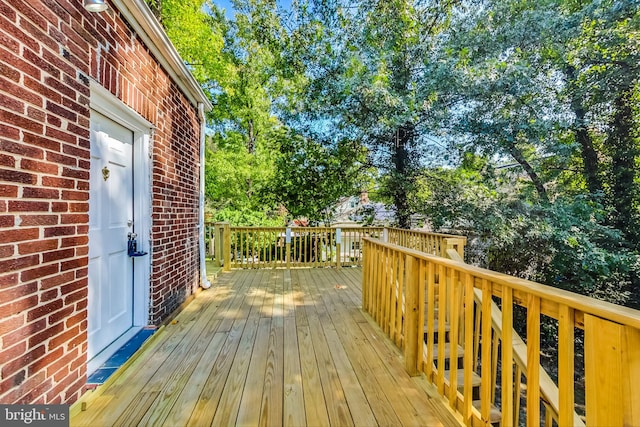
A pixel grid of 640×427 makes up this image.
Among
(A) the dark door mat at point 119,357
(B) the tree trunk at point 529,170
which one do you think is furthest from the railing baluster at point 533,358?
(B) the tree trunk at point 529,170

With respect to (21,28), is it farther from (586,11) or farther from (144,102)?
(586,11)

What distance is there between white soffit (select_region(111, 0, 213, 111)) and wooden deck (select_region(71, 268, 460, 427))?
260cm

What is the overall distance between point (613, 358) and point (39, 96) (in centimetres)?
251

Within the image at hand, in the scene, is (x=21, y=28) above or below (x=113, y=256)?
above

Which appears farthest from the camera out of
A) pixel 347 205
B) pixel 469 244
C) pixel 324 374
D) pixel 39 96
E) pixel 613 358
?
pixel 347 205

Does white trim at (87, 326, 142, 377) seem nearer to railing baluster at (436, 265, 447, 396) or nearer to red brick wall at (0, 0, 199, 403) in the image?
red brick wall at (0, 0, 199, 403)

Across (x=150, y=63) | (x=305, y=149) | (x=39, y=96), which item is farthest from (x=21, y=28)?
(x=305, y=149)

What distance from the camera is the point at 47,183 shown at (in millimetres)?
1460

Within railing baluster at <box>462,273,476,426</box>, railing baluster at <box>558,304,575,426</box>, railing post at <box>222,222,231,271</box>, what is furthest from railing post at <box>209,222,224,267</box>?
railing baluster at <box>558,304,575,426</box>

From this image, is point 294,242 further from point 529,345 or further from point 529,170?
point 529,170

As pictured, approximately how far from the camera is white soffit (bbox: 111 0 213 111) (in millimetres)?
2194

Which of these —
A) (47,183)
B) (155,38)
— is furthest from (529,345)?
(155,38)

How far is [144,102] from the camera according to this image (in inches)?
99.7

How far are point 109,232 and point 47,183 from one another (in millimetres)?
916
